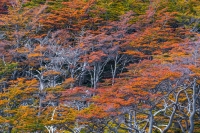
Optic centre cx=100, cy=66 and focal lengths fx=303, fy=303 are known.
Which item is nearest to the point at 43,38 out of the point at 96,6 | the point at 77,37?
the point at 77,37

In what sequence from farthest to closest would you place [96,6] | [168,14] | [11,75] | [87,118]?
[96,6] < [168,14] < [11,75] < [87,118]

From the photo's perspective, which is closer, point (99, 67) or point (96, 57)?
point (96, 57)

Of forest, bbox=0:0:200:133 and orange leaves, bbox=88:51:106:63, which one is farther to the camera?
orange leaves, bbox=88:51:106:63

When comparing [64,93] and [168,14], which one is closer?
[64,93]

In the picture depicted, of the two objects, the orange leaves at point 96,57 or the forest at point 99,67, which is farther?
the orange leaves at point 96,57

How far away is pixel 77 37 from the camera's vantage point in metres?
21.2

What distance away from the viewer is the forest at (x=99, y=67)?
12016 millimetres

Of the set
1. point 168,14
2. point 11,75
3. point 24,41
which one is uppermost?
point 168,14

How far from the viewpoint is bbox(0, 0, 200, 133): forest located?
12.0m

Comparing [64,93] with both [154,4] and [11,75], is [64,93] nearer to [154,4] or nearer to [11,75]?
[11,75]

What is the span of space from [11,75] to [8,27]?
12.7 feet

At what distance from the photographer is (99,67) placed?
810 inches

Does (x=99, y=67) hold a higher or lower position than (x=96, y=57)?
lower

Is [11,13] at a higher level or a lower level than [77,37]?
higher
